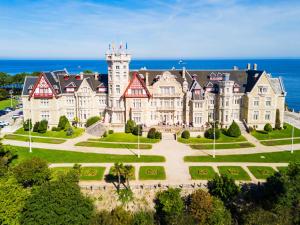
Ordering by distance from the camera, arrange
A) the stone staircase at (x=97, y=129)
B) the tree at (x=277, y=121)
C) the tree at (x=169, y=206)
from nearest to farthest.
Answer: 1. the tree at (x=169, y=206)
2. the stone staircase at (x=97, y=129)
3. the tree at (x=277, y=121)

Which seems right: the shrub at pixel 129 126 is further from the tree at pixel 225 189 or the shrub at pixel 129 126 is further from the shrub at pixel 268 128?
the tree at pixel 225 189

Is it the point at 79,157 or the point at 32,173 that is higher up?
the point at 32,173

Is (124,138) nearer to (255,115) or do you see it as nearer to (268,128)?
(255,115)

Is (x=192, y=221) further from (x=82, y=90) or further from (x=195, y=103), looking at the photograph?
(x=82, y=90)

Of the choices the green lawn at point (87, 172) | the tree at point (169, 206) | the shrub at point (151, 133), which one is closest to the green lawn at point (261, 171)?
the tree at point (169, 206)

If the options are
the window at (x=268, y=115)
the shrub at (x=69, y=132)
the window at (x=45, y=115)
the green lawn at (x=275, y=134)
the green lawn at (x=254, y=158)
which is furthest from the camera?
the window at (x=45, y=115)

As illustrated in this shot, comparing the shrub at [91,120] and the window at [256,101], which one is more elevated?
the window at [256,101]

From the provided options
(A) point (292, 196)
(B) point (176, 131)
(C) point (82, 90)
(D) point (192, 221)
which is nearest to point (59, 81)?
(C) point (82, 90)

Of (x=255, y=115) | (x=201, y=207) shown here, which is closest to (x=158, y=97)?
(x=255, y=115)
